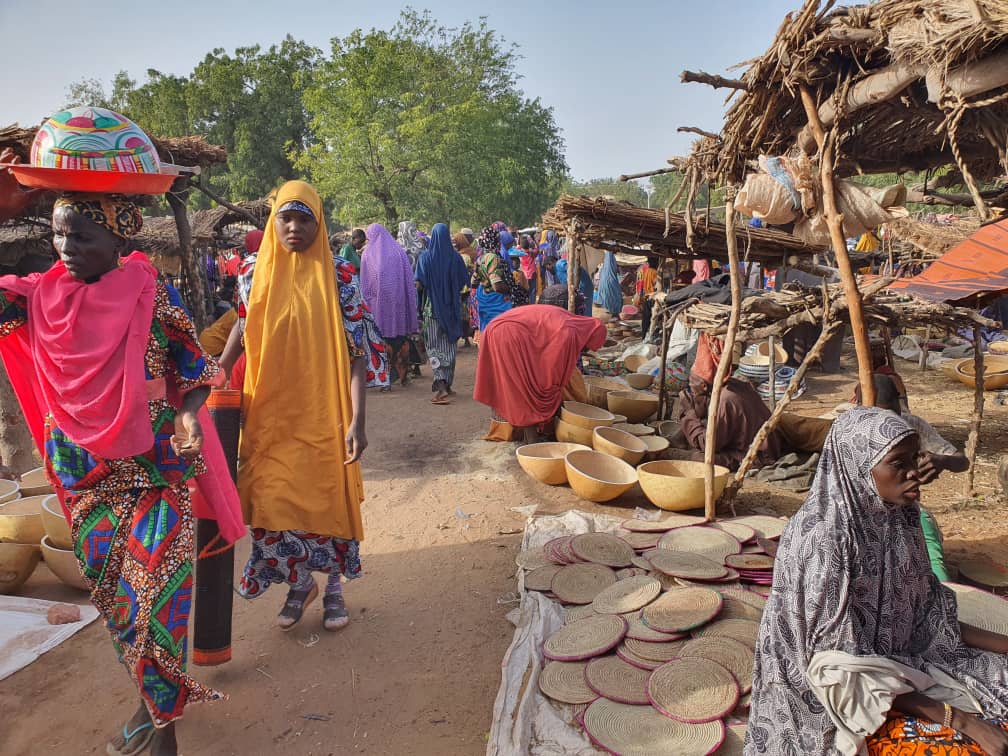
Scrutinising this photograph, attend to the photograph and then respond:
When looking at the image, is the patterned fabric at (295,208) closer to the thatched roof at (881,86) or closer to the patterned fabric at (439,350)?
the thatched roof at (881,86)

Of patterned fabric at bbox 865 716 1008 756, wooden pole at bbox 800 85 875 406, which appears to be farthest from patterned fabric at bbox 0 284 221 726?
wooden pole at bbox 800 85 875 406

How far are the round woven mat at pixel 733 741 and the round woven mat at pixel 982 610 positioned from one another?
1.05 meters

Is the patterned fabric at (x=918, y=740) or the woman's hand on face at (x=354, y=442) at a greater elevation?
the woman's hand on face at (x=354, y=442)

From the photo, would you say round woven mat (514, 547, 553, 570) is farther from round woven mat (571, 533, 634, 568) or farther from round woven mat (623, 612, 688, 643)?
round woven mat (623, 612, 688, 643)

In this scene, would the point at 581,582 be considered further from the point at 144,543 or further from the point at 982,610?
the point at 144,543

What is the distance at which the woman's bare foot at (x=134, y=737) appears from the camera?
2236 millimetres

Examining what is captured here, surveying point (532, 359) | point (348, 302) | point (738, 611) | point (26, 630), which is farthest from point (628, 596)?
point (532, 359)

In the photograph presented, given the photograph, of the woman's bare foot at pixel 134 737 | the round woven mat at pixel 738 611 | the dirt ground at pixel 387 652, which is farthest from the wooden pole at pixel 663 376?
the woman's bare foot at pixel 134 737

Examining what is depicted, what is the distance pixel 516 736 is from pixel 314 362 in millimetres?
1658

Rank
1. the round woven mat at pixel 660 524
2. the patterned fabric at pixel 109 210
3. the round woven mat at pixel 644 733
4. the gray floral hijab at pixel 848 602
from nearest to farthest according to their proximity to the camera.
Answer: the gray floral hijab at pixel 848 602 → the patterned fabric at pixel 109 210 → the round woven mat at pixel 644 733 → the round woven mat at pixel 660 524

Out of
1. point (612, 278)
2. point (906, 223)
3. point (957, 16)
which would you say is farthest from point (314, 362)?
point (612, 278)

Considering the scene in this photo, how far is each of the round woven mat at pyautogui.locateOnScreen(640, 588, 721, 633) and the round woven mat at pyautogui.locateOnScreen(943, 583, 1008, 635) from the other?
3.01 ft

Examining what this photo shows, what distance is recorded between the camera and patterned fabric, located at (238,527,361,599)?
113 inches

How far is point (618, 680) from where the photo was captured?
2.51 meters
